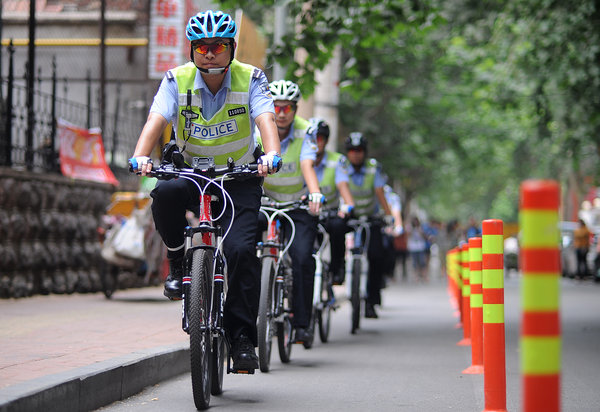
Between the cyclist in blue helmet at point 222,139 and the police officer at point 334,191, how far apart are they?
3.73 meters

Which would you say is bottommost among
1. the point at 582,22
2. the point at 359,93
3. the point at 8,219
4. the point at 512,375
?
the point at 512,375

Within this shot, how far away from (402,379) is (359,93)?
7068 mm

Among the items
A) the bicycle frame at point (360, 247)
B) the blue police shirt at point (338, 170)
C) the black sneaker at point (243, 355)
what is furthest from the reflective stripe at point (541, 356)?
the bicycle frame at point (360, 247)

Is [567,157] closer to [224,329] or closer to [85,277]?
[85,277]

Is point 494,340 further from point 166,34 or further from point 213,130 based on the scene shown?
point 166,34

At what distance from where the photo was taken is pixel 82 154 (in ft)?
46.2

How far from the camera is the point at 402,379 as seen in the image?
7.14 m

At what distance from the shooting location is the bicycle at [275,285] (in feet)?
23.9

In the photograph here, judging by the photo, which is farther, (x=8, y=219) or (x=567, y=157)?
(x=567, y=157)

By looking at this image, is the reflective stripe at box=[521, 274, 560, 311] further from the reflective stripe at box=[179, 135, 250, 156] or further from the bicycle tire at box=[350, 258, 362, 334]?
the bicycle tire at box=[350, 258, 362, 334]

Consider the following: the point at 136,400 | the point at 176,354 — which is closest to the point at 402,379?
the point at 176,354

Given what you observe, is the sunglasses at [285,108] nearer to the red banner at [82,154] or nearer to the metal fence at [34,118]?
the metal fence at [34,118]

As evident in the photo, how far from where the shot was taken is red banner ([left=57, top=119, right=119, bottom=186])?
13.4 metres

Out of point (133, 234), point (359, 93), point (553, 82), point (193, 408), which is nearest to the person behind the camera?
point (193, 408)
